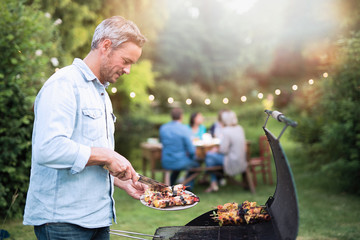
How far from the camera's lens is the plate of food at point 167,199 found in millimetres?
2268

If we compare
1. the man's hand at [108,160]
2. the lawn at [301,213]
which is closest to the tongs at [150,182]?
the man's hand at [108,160]

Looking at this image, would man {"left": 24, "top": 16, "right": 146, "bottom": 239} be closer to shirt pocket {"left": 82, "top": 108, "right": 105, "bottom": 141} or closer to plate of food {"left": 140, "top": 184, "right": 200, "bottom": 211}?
shirt pocket {"left": 82, "top": 108, "right": 105, "bottom": 141}

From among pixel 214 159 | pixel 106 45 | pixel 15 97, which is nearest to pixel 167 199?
pixel 106 45

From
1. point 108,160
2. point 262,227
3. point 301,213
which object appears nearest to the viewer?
point 108,160

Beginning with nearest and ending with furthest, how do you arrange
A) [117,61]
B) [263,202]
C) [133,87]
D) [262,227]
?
[117,61], [262,227], [263,202], [133,87]

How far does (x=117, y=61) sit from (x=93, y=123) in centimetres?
34

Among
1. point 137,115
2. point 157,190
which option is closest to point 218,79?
point 137,115

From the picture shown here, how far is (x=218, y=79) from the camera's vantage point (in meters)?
34.3

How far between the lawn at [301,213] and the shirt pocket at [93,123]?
127 inches

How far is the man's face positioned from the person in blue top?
6442 millimetres

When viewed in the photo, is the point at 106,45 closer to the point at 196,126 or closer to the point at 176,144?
the point at 176,144

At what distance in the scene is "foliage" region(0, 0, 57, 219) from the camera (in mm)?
4996

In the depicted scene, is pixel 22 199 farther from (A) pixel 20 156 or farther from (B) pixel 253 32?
(B) pixel 253 32

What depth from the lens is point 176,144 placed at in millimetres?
7340
